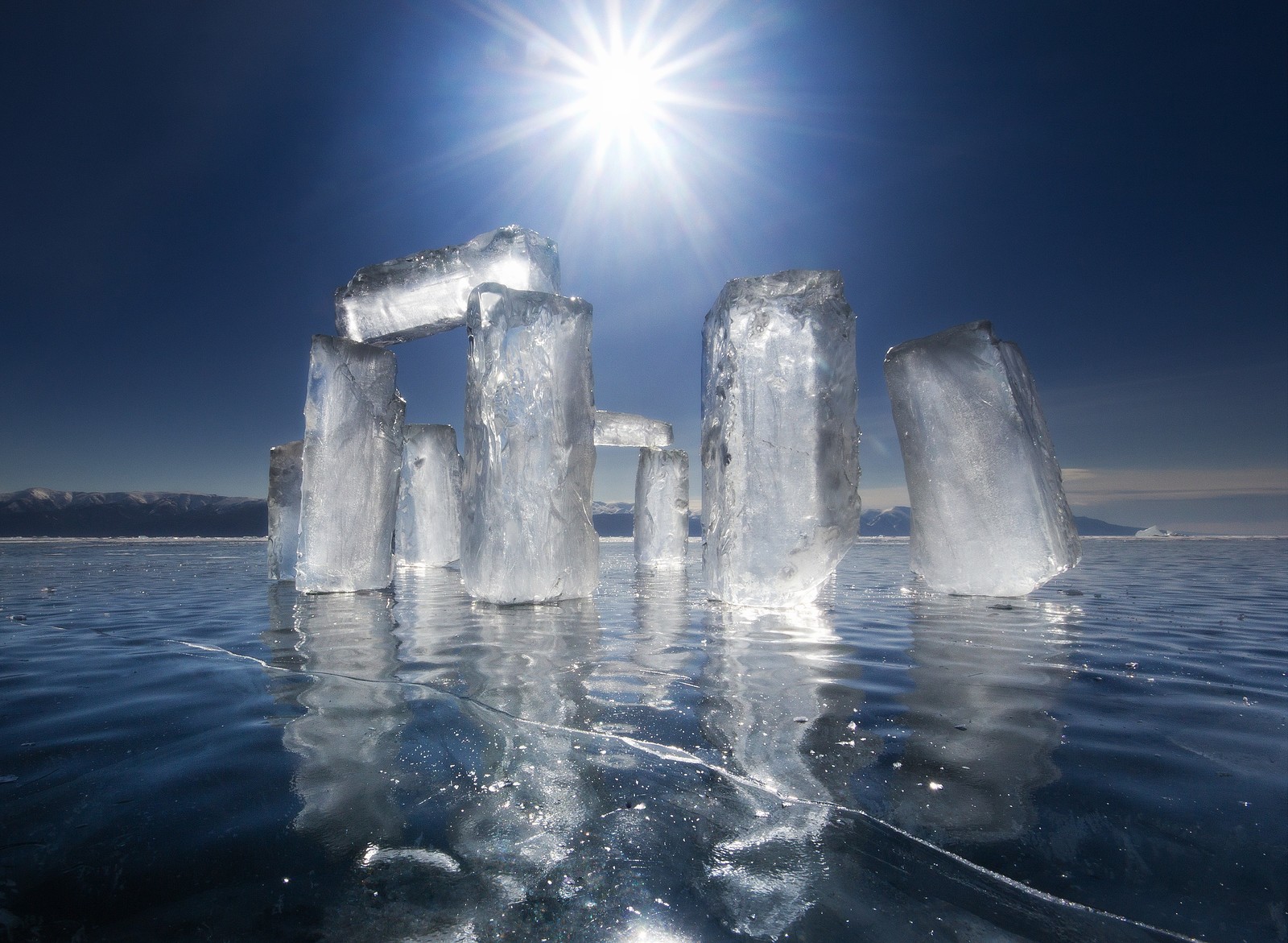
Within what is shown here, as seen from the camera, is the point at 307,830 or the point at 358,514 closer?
the point at 307,830

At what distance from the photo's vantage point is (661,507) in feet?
32.4

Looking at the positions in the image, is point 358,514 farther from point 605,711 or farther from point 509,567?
point 605,711

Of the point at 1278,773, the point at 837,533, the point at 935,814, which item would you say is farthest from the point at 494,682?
the point at 837,533

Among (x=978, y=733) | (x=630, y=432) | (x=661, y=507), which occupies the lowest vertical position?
(x=978, y=733)

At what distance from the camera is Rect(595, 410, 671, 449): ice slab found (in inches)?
407

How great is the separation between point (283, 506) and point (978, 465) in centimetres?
633

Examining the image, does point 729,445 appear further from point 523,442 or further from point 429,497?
point 429,497

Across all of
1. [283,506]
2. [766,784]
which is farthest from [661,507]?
[766,784]

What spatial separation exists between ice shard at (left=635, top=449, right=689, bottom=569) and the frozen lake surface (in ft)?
24.0

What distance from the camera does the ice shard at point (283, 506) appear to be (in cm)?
616

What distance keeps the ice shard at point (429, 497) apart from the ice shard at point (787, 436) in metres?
5.63

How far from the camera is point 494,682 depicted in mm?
1875

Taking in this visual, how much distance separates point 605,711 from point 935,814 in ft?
2.68

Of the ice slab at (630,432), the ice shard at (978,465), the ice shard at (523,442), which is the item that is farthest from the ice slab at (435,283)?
the ice slab at (630,432)
